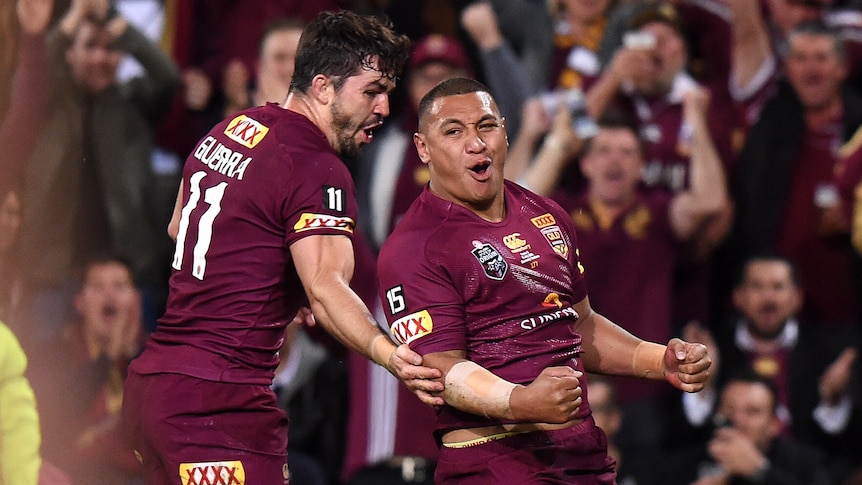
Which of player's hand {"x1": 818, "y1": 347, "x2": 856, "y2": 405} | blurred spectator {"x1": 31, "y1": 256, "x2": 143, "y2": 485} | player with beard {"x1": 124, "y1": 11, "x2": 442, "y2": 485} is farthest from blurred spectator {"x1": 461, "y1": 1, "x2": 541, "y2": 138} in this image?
player with beard {"x1": 124, "y1": 11, "x2": 442, "y2": 485}

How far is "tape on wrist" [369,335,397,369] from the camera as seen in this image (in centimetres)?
382

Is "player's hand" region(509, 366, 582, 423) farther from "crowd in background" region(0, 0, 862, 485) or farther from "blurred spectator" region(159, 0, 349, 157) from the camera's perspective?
"blurred spectator" region(159, 0, 349, 157)

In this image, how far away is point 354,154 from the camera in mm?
4496

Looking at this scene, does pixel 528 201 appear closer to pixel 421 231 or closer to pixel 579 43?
pixel 421 231

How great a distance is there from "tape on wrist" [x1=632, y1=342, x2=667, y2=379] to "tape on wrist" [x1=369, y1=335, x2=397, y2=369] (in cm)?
103

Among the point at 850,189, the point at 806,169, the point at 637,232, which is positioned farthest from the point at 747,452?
the point at 806,169

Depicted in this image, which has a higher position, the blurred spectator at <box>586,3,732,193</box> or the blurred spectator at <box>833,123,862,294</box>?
the blurred spectator at <box>586,3,732,193</box>

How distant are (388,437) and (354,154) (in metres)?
3.05

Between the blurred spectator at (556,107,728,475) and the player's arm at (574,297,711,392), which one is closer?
the player's arm at (574,297,711,392)

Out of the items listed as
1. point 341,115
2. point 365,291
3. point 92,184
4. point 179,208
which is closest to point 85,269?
point 92,184

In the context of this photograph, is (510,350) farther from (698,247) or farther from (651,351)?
(698,247)

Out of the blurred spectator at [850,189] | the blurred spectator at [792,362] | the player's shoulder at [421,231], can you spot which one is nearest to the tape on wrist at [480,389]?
the player's shoulder at [421,231]

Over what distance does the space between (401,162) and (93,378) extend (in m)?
2.12

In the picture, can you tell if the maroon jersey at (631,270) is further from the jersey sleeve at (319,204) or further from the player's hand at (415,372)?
the player's hand at (415,372)
